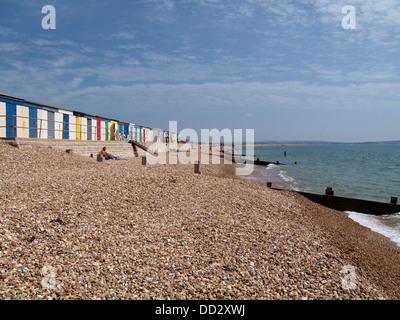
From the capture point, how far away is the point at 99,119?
2942cm

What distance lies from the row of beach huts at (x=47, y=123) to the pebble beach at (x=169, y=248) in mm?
9564

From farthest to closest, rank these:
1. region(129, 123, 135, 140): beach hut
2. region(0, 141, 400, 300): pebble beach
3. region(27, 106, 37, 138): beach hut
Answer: region(129, 123, 135, 140): beach hut → region(27, 106, 37, 138): beach hut → region(0, 141, 400, 300): pebble beach

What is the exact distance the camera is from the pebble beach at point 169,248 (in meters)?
4.96

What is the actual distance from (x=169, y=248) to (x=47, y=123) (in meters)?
19.7

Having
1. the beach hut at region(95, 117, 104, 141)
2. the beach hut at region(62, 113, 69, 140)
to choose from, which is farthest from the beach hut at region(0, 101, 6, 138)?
the beach hut at region(95, 117, 104, 141)

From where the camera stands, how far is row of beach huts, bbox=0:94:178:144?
18141 mm

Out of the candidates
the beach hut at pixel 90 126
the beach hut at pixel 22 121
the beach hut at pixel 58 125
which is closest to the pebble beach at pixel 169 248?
the beach hut at pixel 22 121

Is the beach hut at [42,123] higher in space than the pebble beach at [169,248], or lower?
higher

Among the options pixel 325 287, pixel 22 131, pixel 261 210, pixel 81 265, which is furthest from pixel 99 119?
pixel 325 287

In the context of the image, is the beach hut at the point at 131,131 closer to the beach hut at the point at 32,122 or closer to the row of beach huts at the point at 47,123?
the row of beach huts at the point at 47,123

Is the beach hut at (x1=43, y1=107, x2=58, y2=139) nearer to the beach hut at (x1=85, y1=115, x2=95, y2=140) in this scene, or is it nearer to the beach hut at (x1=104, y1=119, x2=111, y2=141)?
the beach hut at (x1=85, y1=115, x2=95, y2=140)

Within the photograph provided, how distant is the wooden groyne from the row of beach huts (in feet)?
62.9

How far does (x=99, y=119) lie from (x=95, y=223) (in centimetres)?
2465

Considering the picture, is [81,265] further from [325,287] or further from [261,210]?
[261,210]
